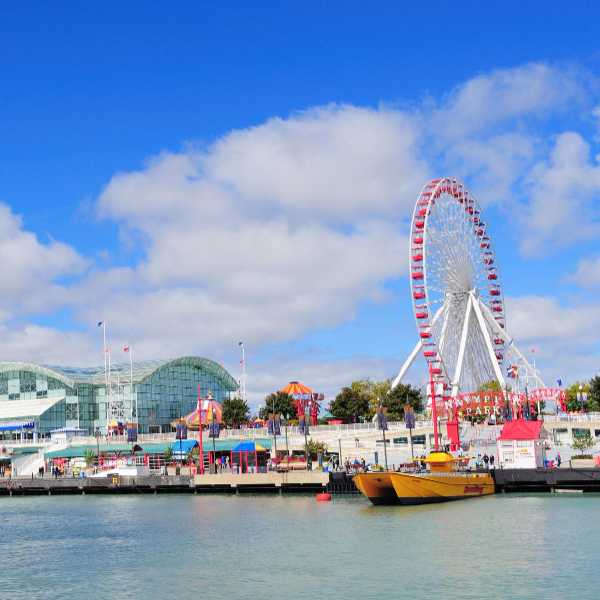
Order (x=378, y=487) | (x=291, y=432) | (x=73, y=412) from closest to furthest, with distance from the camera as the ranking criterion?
(x=378, y=487)
(x=291, y=432)
(x=73, y=412)

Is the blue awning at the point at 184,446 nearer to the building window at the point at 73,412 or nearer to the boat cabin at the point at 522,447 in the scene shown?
the boat cabin at the point at 522,447

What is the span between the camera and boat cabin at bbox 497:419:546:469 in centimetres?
8231

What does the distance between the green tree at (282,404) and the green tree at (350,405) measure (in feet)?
20.7

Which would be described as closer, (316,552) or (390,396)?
(316,552)

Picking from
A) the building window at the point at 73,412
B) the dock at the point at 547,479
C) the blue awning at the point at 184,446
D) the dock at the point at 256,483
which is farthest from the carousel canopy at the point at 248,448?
the building window at the point at 73,412

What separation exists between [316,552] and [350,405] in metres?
86.7

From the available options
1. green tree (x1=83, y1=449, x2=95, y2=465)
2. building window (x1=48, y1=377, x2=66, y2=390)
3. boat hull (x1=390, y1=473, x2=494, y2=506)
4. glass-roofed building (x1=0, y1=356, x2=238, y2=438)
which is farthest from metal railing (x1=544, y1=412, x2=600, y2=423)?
building window (x1=48, y1=377, x2=66, y2=390)

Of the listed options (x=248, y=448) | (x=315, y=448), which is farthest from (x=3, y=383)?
(x=248, y=448)

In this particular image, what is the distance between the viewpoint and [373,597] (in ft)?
125

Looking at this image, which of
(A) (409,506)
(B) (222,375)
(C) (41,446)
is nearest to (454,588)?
(A) (409,506)

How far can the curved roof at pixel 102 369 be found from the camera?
538 feet

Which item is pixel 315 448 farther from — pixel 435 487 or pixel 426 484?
pixel 426 484

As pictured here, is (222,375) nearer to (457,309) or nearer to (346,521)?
(457,309)

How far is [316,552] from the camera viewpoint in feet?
162
